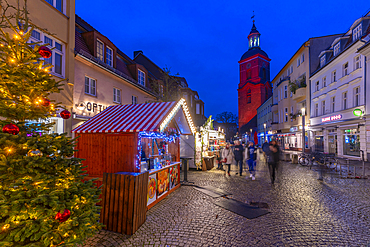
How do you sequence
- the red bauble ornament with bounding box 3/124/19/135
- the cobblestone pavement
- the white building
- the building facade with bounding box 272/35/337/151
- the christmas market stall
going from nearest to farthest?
the red bauble ornament with bounding box 3/124/19/135 → the cobblestone pavement → the christmas market stall → the white building → the building facade with bounding box 272/35/337/151

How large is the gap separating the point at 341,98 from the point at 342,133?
3.25 meters

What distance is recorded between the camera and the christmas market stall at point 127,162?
4586 mm

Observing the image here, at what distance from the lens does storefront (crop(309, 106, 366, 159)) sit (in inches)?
627

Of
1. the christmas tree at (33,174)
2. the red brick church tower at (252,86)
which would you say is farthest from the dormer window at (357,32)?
the red brick church tower at (252,86)

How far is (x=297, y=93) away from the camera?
25406 millimetres

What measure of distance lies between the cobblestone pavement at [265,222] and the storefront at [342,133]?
10.9 metres

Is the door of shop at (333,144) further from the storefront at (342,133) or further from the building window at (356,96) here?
the building window at (356,96)

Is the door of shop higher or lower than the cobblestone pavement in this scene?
higher

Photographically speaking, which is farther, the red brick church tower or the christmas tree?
the red brick church tower

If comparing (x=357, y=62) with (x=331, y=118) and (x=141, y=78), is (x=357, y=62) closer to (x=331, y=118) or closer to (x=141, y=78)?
(x=331, y=118)

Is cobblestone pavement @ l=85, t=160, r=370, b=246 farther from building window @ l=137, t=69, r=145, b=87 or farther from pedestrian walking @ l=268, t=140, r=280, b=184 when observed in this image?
building window @ l=137, t=69, r=145, b=87

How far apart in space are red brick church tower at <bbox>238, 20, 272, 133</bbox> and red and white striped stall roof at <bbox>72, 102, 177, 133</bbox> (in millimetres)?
49612

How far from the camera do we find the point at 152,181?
21.0 ft

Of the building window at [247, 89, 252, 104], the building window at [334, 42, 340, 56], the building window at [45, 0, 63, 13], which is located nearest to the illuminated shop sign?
the building window at [334, 42, 340, 56]
